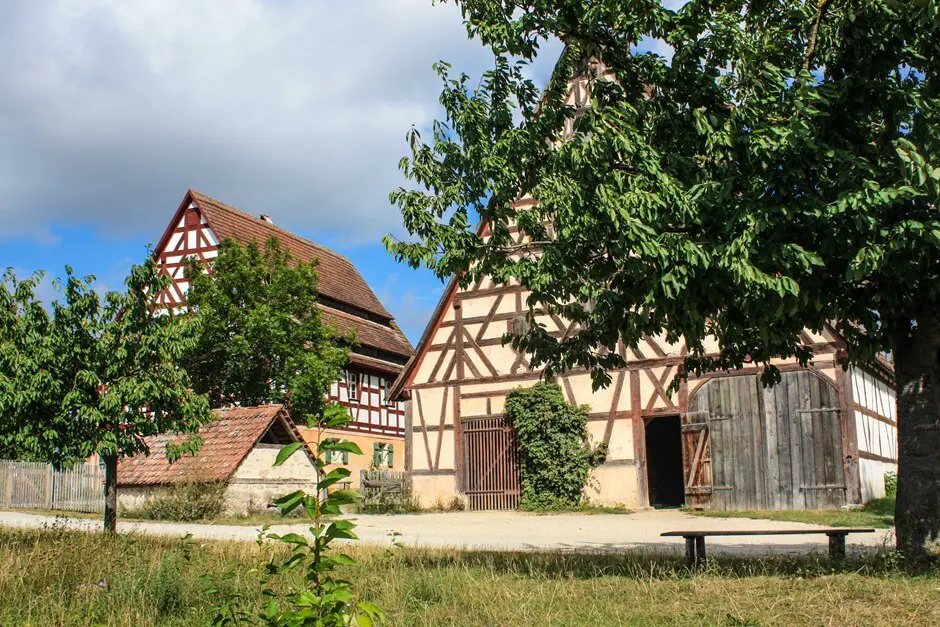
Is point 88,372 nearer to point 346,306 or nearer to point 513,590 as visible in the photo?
Result: point 513,590

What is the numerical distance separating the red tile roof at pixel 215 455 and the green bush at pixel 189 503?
0.23 metres

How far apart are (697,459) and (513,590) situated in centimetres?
1410

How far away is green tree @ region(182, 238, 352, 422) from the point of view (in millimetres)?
28734

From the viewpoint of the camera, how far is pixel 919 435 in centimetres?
896

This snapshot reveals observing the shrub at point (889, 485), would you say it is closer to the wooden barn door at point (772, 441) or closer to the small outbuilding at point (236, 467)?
the wooden barn door at point (772, 441)

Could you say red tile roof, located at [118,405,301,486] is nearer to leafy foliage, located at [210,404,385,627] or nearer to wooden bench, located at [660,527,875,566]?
wooden bench, located at [660,527,875,566]

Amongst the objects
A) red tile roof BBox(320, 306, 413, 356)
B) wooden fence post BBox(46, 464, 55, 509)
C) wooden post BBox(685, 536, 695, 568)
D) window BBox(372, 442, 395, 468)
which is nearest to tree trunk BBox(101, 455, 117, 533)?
wooden post BBox(685, 536, 695, 568)

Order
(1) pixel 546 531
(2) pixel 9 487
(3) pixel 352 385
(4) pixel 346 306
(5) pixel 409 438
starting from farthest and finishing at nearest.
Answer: (4) pixel 346 306, (3) pixel 352 385, (2) pixel 9 487, (5) pixel 409 438, (1) pixel 546 531

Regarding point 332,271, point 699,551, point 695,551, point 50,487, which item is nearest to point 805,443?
point 695,551

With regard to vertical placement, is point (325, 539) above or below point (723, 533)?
above

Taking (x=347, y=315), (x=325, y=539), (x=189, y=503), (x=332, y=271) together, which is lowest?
(x=189, y=503)

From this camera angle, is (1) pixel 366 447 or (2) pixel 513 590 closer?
(2) pixel 513 590

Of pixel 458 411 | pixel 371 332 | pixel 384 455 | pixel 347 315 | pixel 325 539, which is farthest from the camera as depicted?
pixel 371 332

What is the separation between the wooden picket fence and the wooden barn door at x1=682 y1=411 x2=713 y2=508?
14.8 m
